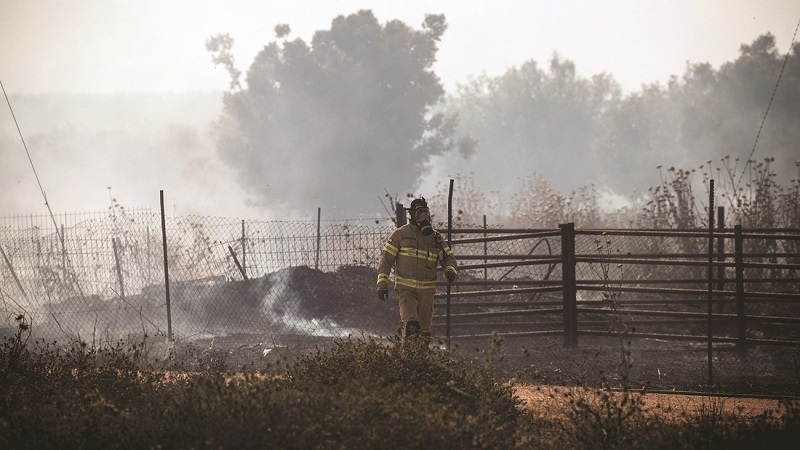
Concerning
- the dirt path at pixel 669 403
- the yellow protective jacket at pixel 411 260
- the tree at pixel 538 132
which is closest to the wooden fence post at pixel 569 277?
the dirt path at pixel 669 403

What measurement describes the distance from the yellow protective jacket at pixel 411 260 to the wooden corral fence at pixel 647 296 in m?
1.64

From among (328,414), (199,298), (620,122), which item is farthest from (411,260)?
(620,122)

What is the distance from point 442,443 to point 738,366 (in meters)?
8.00

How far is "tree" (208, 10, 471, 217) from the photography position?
161 feet

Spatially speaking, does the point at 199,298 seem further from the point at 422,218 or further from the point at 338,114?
the point at 338,114

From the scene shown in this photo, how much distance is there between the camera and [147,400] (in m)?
7.39

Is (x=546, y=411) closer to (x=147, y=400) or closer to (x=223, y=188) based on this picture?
(x=147, y=400)

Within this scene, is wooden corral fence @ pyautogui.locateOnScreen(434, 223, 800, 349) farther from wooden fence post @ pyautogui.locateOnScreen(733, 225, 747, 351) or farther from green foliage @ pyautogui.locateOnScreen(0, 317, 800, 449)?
green foliage @ pyautogui.locateOnScreen(0, 317, 800, 449)

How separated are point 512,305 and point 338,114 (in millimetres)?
35465

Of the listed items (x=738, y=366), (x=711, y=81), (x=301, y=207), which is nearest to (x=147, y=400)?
(x=738, y=366)

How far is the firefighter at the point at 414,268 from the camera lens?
11.0 metres

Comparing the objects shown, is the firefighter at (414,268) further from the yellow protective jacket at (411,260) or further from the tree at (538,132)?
the tree at (538,132)

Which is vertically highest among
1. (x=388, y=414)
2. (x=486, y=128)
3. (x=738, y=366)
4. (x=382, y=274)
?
(x=486, y=128)

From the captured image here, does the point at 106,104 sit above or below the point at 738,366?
above
